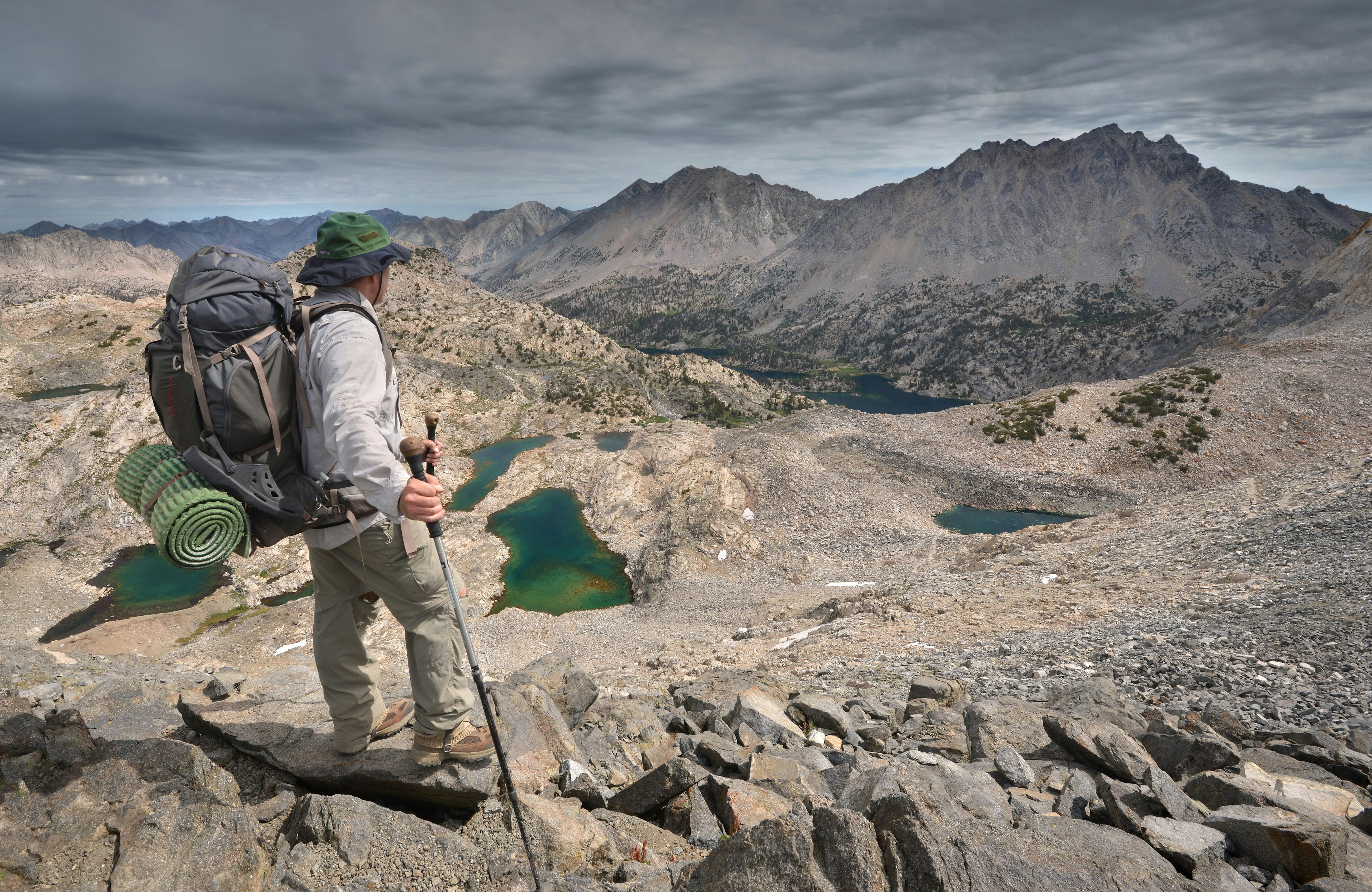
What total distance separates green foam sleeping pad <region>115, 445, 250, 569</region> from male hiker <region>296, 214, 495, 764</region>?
62 centimetres

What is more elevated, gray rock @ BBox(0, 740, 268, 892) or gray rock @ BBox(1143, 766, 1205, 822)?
gray rock @ BBox(1143, 766, 1205, 822)

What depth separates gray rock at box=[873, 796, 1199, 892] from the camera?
4246mm

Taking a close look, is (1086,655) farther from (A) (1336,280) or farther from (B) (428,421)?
(A) (1336,280)

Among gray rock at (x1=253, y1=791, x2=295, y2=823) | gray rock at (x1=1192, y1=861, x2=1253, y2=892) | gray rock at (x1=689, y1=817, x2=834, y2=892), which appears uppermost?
gray rock at (x1=689, y1=817, x2=834, y2=892)

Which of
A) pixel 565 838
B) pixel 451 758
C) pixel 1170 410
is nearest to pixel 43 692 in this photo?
pixel 451 758

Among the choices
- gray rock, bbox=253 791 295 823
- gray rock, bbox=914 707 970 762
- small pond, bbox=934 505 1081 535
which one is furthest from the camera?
small pond, bbox=934 505 1081 535

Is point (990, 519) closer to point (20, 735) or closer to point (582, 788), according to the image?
point (582, 788)

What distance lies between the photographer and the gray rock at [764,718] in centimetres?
939

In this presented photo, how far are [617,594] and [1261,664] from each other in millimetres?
35649

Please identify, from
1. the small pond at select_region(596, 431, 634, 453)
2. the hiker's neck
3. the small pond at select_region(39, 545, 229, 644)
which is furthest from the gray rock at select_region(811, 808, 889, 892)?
the small pond at select_region(596, 431, 634, 453)

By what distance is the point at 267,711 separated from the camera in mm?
7172

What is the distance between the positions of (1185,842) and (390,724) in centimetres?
735

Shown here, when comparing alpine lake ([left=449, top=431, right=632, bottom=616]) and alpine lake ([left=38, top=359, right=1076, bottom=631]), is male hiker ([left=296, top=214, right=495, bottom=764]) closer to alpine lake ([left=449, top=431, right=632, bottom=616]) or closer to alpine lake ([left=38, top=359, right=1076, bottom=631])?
alpine lake ([left=38, top=359, right=1076, bottom=631])

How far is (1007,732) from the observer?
341 inches
